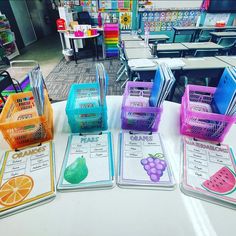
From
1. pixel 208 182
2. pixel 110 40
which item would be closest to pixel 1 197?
pixel 208 182

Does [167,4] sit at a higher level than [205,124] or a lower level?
higher

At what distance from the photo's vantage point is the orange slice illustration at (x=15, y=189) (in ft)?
1.63

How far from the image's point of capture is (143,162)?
62 centimetres

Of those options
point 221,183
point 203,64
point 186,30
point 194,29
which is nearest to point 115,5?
point 186,30

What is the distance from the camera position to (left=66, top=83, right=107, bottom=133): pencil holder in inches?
27.1

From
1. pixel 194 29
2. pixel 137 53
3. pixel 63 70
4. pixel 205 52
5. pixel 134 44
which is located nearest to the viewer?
pixel 137 53

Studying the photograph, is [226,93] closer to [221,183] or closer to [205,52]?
[221,183]

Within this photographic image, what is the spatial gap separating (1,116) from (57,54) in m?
4.73

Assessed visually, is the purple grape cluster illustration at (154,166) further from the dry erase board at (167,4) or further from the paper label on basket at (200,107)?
the dry erase board at (167,4)

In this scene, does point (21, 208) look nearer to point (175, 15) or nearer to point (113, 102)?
point (113, 102)

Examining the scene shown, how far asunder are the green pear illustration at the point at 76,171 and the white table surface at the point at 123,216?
0.16 ft

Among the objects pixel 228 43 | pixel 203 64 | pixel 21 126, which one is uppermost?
pixel 21 126

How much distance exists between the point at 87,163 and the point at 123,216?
0.74 feet

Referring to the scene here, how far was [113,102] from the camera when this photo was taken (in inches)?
39.0
